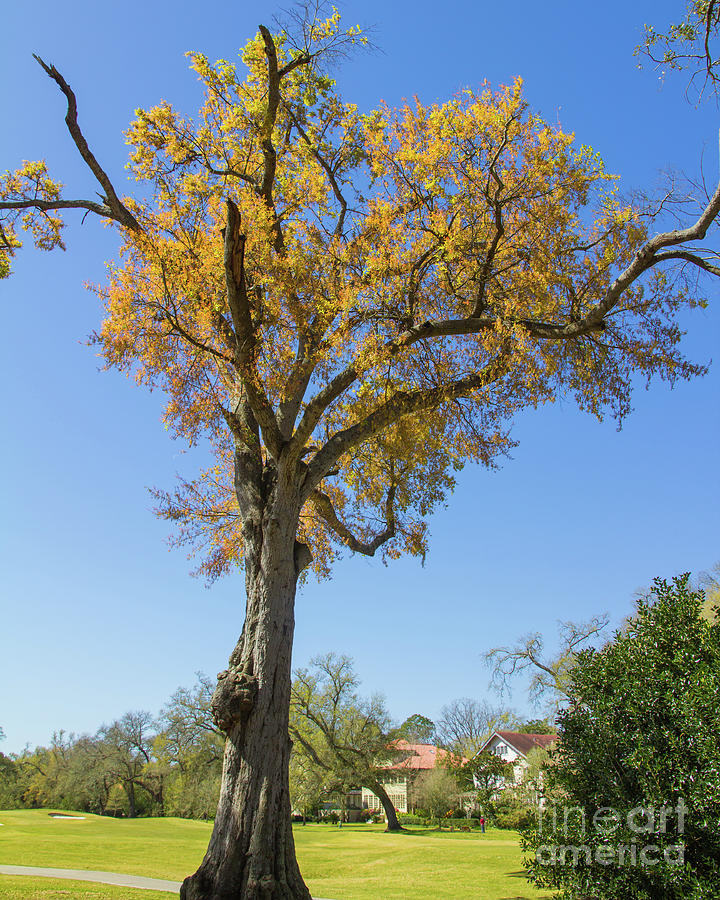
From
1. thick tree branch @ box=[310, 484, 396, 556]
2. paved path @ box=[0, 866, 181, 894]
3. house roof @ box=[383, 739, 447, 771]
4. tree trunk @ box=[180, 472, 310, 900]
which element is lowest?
house roof @ box=[383, 739, 447, 771]

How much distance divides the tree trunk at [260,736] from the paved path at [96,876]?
24.3ft

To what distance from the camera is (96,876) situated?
1534 cm

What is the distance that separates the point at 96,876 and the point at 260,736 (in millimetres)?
11235

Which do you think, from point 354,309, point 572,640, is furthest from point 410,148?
point 572,640

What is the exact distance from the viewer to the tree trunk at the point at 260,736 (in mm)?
7352

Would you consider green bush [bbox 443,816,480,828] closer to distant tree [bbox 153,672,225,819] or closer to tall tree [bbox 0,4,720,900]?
distant tree [bbox 153,672,225,819]

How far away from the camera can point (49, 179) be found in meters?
10.3

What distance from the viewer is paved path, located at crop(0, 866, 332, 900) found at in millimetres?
13750

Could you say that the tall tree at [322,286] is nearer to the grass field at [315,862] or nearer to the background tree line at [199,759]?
the grass field at [315,862]

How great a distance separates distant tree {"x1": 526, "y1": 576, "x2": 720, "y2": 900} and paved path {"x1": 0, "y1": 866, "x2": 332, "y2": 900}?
10505mm

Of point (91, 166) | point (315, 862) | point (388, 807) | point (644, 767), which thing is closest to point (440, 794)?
point (388, 807)

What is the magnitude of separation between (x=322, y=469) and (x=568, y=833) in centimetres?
605

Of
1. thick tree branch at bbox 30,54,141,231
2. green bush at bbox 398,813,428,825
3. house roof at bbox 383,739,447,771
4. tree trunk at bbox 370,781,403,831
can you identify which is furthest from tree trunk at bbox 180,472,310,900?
green bush at bbox 398,813,428,825

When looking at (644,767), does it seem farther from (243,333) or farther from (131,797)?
(131,797)
